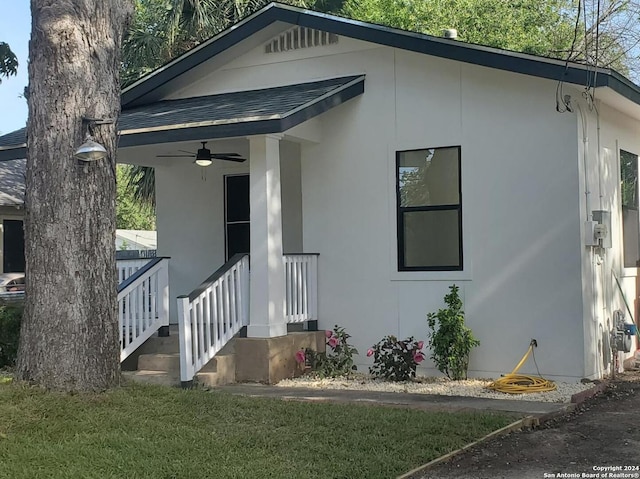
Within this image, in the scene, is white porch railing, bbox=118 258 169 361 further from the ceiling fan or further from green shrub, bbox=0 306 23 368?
green shrub, bbox=0 306 23 368

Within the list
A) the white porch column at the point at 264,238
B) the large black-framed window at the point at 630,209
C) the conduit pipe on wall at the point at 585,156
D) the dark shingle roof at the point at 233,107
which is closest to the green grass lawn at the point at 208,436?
the white porch column at the point at 264,238

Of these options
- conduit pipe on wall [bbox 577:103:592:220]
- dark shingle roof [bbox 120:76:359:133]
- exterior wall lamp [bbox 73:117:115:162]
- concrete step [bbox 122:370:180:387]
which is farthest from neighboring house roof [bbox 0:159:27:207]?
conduit pipe on wall [bbox 577:103:592:220]

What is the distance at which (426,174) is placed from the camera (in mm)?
9297

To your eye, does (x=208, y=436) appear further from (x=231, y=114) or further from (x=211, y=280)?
(x=231, y=114)

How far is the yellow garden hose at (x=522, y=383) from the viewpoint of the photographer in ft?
26.0

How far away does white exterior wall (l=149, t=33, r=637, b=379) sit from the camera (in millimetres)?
8492

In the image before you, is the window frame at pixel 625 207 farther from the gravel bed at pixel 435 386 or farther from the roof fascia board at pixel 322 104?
the roof fascia board at pixel 322 104

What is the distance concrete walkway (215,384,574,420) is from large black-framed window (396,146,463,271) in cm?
200

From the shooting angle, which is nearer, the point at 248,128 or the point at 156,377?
the point at 248,128

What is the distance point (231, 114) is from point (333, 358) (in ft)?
10.6

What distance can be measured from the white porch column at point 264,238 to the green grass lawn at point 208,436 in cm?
183

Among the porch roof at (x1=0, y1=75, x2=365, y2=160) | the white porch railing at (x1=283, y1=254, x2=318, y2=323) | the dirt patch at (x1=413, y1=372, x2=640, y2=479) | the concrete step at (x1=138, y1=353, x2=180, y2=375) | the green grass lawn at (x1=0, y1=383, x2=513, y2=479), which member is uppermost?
the porch roof at (x1=0, y1=75, x2=365, y2=160)

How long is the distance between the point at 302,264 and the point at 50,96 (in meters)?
3.96

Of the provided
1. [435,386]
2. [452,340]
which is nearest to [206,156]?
[452,340]
